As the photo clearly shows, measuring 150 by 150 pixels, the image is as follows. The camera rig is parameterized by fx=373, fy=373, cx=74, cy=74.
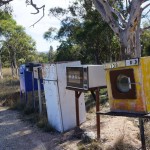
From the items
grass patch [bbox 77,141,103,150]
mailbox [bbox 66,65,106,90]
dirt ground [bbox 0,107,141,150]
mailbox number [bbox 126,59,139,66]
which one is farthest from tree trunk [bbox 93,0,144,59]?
mailbox number [bbox 126,59,139,66]

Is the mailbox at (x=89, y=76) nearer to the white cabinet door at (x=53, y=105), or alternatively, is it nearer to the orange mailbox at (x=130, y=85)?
the white cabinet door at (x=53, y=105)

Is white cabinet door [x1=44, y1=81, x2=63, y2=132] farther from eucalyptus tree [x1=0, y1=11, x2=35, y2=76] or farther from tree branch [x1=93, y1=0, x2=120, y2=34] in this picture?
eucalyptus tree [x1=0, y1=11, x2=35, y2=76]

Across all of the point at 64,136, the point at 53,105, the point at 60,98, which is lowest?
the point at 64,136

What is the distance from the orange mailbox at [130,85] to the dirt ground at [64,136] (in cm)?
140

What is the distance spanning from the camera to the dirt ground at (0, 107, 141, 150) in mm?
6844

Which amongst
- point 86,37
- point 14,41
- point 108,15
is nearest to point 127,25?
point 108,15

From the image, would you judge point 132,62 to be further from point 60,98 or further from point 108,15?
point 108,15

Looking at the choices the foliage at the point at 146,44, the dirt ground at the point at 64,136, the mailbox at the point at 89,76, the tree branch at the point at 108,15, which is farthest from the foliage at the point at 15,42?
the mailbox at the point at 89,76

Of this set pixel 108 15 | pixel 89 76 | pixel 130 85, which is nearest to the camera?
pixel 130 85

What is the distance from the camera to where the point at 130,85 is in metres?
5.06

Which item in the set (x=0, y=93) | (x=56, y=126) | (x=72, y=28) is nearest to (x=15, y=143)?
(x=56, y=126)

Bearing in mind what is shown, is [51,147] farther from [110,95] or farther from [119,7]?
[119,7]

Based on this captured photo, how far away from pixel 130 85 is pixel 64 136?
2993 millimetres

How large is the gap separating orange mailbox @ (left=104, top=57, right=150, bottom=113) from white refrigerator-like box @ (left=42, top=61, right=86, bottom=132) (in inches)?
104
